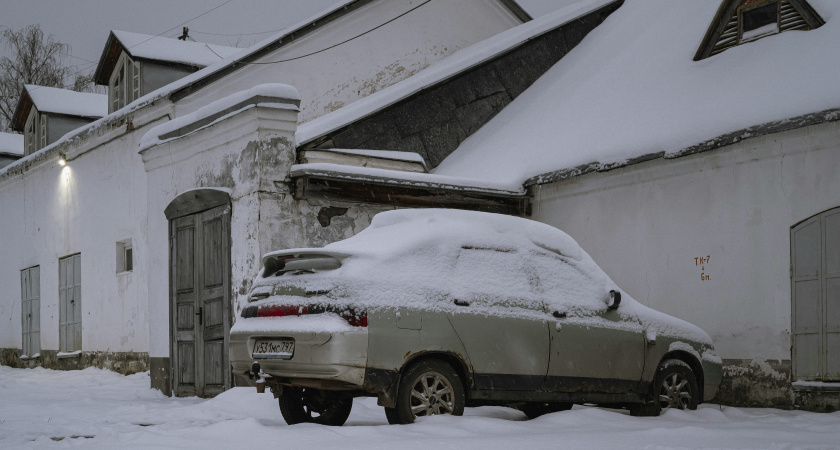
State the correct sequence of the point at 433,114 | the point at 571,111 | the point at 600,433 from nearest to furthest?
the point at 600,433, the point at 571,111, the point at 433,114

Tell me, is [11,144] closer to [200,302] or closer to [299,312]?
[200,302]

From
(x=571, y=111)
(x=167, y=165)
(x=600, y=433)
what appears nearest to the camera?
(x=600, y=433)

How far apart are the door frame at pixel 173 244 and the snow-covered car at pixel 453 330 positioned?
11.2ft

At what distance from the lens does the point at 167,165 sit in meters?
12.5

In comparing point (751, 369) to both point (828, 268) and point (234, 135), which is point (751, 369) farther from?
point (234, 135)

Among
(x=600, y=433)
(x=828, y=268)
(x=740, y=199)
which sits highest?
(x=740, y=199)

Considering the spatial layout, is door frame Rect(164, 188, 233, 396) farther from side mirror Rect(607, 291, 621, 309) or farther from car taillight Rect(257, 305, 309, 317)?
side mirror Rect(607, 291, 621, 309)

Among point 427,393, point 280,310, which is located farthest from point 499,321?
point 280,310

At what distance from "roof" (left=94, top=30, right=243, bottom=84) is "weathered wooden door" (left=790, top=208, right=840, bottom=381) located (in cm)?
1314

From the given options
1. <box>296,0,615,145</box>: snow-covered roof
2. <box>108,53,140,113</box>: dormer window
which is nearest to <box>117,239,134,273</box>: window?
<box>108,53,140,113</box>: dormer window

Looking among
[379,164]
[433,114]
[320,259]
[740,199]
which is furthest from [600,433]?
[433,114]

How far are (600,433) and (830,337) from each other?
3437 millimetres

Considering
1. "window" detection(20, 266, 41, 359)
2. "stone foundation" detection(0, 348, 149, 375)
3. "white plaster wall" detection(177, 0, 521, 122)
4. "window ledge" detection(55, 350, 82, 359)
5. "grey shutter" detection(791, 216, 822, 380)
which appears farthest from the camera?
"window" detection(20, 266, 41, 359)

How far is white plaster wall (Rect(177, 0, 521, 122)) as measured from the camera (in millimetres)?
17109
